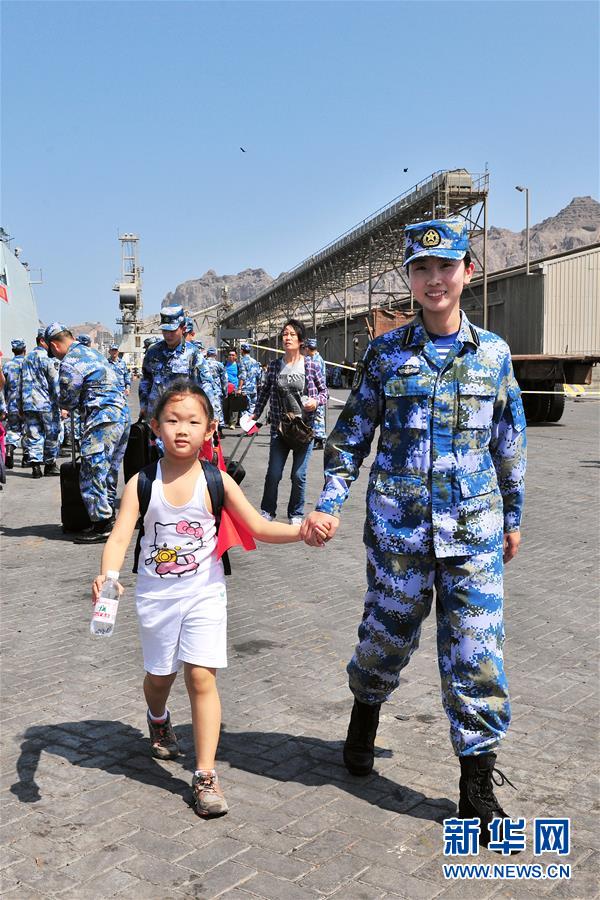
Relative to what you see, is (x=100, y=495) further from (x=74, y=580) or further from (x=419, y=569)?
(x=419, y=569)

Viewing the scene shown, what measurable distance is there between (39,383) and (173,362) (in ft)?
23.4

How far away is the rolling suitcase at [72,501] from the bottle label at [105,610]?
5562 mm

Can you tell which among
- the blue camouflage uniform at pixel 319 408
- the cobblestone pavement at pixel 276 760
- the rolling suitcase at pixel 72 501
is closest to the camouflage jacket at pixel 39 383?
the blue camouflage uniform at pixel 319 408

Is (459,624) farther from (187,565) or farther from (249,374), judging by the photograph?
(249,374)

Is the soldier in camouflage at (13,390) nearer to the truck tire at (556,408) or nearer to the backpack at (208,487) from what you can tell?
the backpack at (208,487)

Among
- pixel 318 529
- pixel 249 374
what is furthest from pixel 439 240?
pixel 249 374

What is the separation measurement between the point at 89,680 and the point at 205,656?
1.68 metres

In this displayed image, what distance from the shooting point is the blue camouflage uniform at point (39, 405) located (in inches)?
545

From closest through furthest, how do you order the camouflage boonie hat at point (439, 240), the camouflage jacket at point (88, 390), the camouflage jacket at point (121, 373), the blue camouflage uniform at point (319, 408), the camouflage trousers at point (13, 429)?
the camouflage boonie hat at point (439, 240) < the camouflage jacket at point (88, 390) < the camouflage jacket at point (121, 373) < the blue camouflage uniform at point (319, 408) < the camouflage trousers at point (13, 429)

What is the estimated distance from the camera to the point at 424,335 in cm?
327

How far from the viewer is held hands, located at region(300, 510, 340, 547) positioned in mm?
3283

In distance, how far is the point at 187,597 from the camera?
3.32m

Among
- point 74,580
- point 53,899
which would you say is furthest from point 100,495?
point 53,899

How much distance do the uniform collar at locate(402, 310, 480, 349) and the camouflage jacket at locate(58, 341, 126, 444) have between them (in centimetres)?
543
